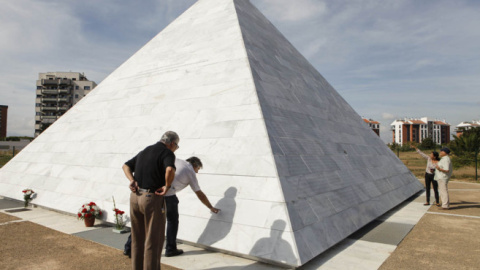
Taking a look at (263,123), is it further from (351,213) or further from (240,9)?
(240,9)

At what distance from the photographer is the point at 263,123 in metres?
5.73

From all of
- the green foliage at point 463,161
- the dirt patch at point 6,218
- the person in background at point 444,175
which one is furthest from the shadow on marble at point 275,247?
the green foliage at point 463,161

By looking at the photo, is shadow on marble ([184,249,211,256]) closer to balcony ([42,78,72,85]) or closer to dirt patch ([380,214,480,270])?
dirt patch ([380,214,480,270])

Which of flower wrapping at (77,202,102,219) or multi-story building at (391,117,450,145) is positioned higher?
multi-story building at (391,117,450,145)

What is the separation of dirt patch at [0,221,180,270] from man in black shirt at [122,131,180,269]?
0.99 metres

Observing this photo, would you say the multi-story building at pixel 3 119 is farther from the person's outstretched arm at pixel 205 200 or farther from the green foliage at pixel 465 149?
the person's outstretched arm at pixel 205 200

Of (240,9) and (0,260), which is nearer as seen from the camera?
(0,260)

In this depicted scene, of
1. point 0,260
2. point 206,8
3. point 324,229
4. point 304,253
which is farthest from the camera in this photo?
point 206,8

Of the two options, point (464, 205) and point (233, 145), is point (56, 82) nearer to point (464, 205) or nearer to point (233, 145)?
point (233, 145)

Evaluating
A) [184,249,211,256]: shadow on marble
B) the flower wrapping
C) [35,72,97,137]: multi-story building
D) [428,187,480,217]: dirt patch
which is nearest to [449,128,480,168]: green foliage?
[428,187,480,217]: dirt patch

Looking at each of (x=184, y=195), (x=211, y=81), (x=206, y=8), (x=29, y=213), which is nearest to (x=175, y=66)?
(x=211, y=81)

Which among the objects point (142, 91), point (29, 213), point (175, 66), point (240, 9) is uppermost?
point (240, 9)

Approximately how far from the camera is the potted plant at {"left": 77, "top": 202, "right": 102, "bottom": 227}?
604 centimetres

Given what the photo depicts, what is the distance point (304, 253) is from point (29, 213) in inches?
278
